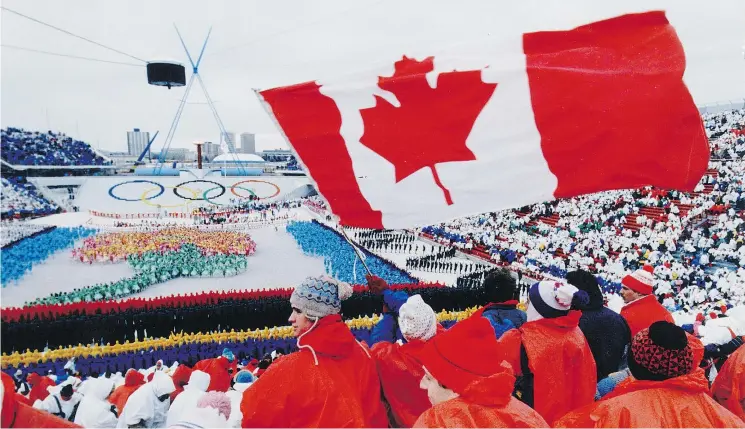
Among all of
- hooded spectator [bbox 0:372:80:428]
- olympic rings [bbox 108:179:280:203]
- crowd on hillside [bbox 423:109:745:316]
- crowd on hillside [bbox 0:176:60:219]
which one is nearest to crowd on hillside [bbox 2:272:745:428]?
hooded spectator [bbox 0:372:80:428]

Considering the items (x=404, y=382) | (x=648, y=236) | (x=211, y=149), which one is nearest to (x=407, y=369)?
(x=404, y=382)

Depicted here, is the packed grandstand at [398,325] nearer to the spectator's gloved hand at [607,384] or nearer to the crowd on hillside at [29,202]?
the spectator's gloved hand at [607,384]

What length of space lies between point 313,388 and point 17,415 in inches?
37.3

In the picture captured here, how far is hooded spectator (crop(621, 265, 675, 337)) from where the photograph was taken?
3.27 meters

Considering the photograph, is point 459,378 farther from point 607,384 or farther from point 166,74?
point 166,74

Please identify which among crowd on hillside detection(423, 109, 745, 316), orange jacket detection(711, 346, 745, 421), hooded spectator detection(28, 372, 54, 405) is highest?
orange jacket detection(711, 346, 745, 421)

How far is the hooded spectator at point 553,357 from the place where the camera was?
232 centimetres

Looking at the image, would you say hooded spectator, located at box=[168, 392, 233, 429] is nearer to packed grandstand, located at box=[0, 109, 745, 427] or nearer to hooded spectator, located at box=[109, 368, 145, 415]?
packed grandstand, located at box=[0, 109, 745, 427]

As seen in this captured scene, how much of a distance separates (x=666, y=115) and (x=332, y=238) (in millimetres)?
17096

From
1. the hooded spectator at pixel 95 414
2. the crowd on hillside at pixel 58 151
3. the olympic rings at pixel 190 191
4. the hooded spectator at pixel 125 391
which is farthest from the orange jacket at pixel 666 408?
the crowd on hillside at pixel 58 151

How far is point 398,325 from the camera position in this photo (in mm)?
2842

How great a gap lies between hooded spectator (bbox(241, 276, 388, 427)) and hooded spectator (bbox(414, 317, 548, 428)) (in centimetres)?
43

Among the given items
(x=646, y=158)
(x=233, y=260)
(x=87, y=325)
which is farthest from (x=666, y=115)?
(x=233, y=260)

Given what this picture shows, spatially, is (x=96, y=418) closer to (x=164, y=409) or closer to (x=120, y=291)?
(x=164, y=409)
